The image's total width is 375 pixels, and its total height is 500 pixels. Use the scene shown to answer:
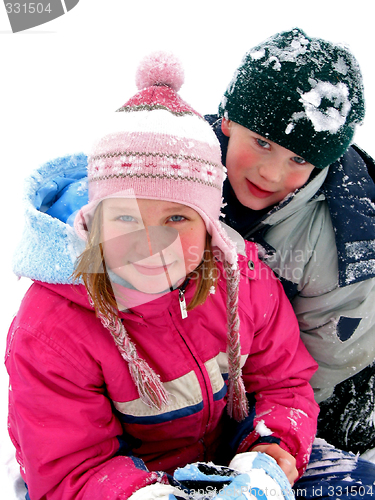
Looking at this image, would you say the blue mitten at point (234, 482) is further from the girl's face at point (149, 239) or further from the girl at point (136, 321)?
the girl's face at point (149, 239)

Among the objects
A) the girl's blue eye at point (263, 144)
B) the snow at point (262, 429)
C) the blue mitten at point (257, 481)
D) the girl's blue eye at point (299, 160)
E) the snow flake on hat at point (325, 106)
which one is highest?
the snow flake on hat at point (325, 106)

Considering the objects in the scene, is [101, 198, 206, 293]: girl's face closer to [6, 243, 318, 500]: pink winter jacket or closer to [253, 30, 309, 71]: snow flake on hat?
[6, 243, 318, 500]: pink winter jacket

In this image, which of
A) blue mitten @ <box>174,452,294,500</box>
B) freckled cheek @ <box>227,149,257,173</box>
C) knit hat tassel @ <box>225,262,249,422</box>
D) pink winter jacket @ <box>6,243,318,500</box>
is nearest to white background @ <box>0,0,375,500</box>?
freckled cheek @ <box>227,149,257,173</box>

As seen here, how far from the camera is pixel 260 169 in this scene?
122 centimetres

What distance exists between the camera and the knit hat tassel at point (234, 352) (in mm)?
1017

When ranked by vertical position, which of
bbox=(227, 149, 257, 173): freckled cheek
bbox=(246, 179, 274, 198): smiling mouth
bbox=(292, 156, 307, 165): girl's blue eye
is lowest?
bbox=(246, 179, 274, 198): smiling mouth

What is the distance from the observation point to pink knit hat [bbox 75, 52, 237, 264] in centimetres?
83

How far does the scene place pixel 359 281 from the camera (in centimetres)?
126

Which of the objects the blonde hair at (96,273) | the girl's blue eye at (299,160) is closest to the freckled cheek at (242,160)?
the girl's blue eye at (299,160)

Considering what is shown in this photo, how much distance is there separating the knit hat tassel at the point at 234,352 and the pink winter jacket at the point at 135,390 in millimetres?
35

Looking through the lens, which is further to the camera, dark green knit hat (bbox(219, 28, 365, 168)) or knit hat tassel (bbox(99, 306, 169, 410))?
dark green knit hat (bbox(219, 28, 365, 168))

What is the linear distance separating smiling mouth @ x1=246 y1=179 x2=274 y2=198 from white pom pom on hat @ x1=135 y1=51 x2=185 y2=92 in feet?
1.43

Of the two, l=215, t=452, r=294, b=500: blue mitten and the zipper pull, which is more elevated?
the zipper pull

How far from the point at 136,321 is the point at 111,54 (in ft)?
15.7
